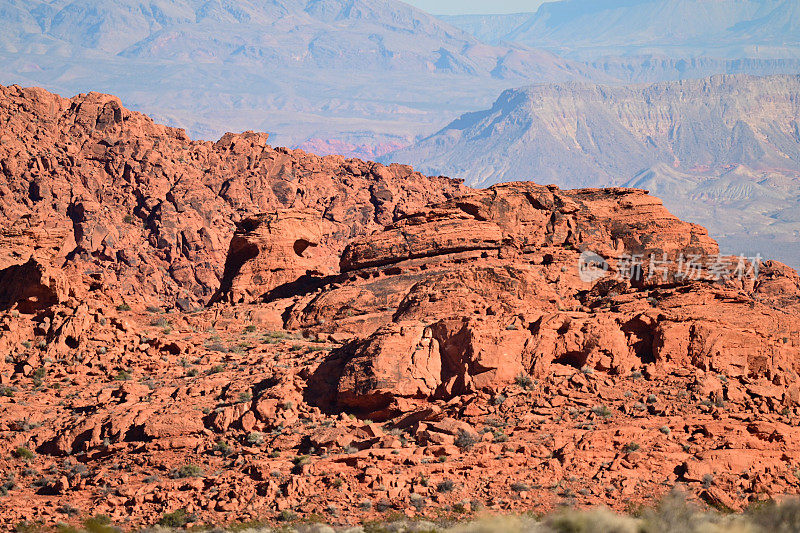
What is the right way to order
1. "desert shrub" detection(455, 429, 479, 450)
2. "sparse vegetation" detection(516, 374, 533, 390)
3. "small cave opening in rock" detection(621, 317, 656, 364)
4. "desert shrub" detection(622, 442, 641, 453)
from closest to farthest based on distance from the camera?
"desert shrub" detection(622, 442, 641, 453), "desert shrub" detection(455, 429, 479, 450), "sparse vegetation" detection(516, 374, 533, 390), "small cave opening in rock" detection(621, 317, 656, 364)

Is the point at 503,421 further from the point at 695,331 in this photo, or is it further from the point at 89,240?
the point at 89,240

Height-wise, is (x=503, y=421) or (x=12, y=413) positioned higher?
(x=503, y=421)

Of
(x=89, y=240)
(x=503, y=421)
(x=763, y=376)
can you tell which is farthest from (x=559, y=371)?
(x=89, y=240)

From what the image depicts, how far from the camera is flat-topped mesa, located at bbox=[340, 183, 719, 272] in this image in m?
43.1

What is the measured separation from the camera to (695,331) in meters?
28.7

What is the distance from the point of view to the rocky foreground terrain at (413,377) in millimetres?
23188

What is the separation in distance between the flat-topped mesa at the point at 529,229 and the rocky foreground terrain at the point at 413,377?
12 cm

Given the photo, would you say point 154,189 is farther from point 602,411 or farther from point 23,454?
point 602,411

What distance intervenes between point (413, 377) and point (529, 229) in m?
17.6

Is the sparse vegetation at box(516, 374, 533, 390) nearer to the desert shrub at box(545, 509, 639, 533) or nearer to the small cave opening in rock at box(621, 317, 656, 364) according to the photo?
the small cave opening in rock at box(621, 317, 656, 364)

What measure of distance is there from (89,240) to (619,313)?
62144 millimetres

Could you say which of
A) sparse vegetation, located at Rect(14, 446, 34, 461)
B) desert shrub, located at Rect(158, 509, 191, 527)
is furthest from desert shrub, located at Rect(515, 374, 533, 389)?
sparse vegetation, located at Rect(14, 446, 34, 461)

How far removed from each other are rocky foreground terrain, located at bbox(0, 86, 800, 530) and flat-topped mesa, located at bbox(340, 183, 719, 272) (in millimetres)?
117

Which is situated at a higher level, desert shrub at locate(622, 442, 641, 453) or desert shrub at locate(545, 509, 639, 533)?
desert shrub at locate(622, 442, 641, 453)
